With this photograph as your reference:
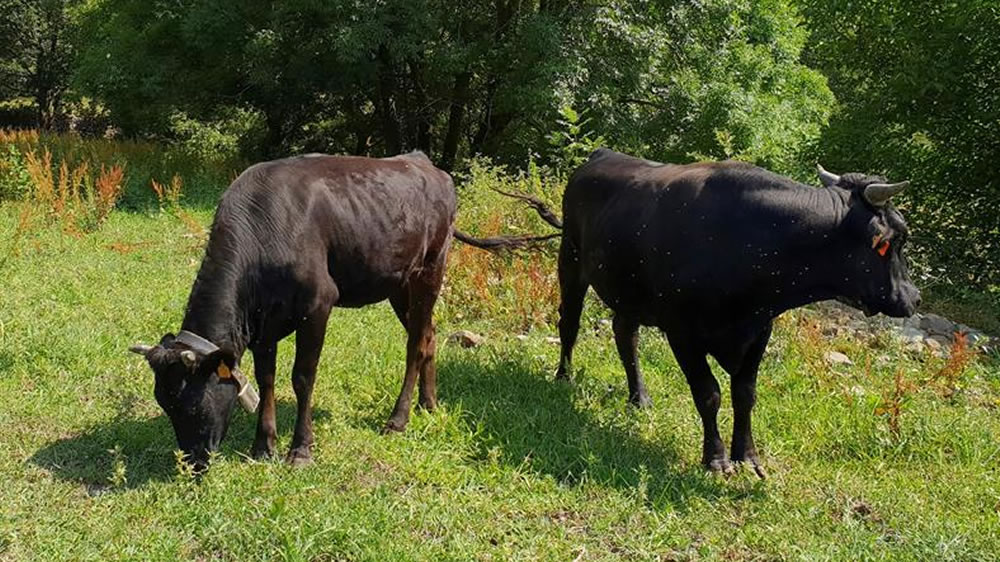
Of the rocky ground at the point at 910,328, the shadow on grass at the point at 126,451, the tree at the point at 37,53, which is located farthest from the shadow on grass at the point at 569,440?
the tree at the point at 37,53

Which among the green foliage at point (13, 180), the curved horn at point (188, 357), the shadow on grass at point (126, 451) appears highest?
the curved horn at point (188, 357)

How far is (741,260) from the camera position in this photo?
4.60m

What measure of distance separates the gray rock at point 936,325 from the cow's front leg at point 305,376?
20.7ft

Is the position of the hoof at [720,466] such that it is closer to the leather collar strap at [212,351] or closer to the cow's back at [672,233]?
the cow's back at [672,233]

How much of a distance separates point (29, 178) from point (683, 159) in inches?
453

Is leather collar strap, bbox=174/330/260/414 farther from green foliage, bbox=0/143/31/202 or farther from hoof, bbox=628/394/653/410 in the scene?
green foliage, bbox=0/143/31/202

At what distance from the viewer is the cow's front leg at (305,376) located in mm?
4668

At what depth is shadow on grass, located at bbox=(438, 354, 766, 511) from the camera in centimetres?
455

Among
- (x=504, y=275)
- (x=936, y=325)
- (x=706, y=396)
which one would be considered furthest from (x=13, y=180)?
(x=936, y=325)

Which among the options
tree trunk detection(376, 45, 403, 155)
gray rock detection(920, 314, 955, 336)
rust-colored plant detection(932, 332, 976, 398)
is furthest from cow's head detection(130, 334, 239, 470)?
tree trunk detection(376, 45, 403, 155)

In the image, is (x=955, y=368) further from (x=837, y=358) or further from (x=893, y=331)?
(x=893, y=331)

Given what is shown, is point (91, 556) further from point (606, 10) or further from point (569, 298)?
point (606, 10)

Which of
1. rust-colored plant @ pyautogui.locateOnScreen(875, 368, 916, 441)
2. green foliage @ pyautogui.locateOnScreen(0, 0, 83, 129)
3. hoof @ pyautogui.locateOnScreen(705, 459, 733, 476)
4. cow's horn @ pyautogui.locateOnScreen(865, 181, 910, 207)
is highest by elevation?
cow's horn @ pyautogui.locateOnScreen(865, 181, 910, 207)

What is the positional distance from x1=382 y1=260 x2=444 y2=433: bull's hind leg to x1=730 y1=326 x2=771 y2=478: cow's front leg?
2016mm
